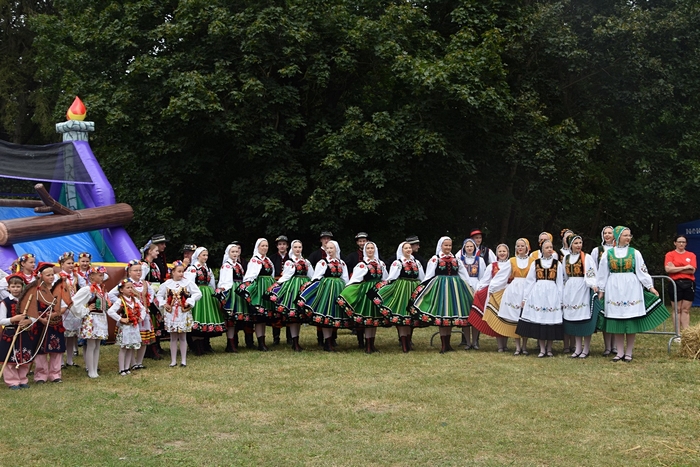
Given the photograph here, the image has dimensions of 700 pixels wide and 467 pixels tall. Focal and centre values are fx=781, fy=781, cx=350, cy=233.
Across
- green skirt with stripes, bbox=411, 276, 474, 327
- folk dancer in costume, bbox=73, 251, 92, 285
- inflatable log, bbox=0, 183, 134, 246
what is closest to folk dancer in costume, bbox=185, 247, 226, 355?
folk dancer in costume, bbox=73, 251, 92, 285

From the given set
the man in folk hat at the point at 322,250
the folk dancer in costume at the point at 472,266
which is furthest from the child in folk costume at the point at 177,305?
the folk dancer in costume at the point at 472,266

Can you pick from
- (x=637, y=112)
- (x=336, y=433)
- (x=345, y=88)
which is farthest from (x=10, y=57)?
(x=336, y=433)

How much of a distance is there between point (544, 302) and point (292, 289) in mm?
3613

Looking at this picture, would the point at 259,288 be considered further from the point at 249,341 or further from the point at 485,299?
the point at 485,299

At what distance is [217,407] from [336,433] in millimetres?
1595

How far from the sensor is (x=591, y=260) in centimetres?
1073

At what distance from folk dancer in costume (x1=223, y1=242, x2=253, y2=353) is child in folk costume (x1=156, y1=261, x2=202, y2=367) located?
835mm

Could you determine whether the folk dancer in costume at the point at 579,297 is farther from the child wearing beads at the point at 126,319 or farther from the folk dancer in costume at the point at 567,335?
the child wearing beads at the point at 126,319

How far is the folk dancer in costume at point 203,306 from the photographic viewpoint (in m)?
11.1

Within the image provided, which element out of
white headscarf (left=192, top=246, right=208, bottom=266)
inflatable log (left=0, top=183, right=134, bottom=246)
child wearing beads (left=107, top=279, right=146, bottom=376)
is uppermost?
inflatable log (left=0, top=183, right=134, bottom=246)

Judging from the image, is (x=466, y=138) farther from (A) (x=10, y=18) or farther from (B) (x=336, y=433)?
(A) (x=10, y=18)

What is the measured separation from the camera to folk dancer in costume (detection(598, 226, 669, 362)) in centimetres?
1014

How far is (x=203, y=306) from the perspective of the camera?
36.8 feet

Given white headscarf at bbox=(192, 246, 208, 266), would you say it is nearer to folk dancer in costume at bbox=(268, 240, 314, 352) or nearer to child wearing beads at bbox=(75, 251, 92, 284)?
folk dancer in costume at bbox=(268, 240, 314, 352)
